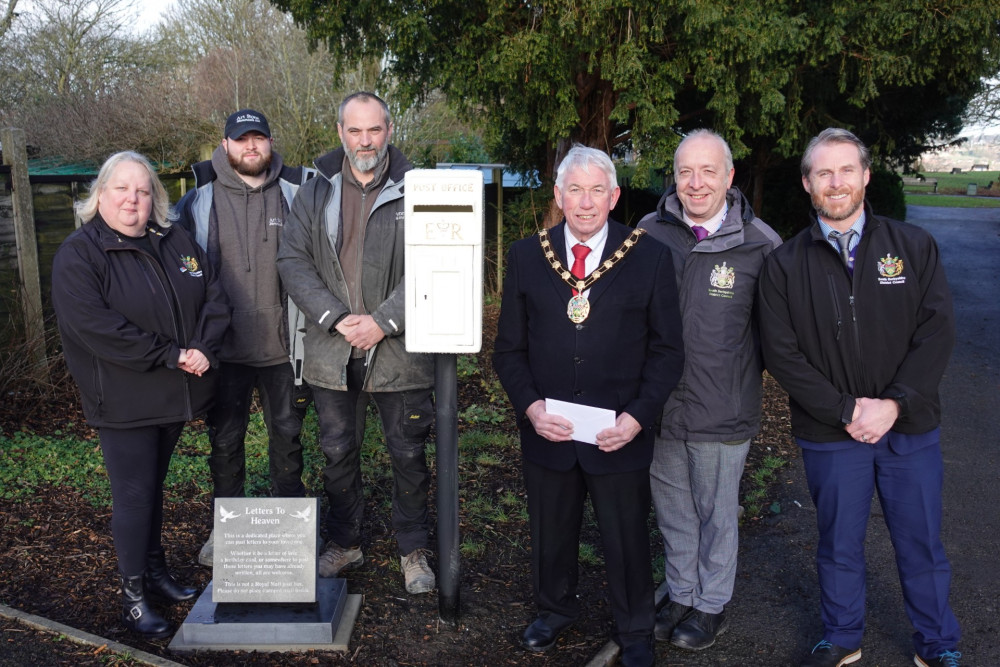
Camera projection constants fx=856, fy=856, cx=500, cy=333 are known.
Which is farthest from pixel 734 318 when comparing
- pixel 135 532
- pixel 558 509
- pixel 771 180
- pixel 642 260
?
pixel 771 180

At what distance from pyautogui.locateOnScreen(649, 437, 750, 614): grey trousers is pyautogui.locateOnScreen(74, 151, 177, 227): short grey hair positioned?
2.41 m

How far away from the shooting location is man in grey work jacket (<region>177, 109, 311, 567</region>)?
412 cm

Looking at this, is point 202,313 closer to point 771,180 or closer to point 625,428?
point 625,428

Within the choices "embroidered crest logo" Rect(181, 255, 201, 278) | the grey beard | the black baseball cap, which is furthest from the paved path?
the black baseball cap

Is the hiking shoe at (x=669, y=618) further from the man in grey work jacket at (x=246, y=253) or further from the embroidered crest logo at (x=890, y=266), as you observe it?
the man in grey work jacket at (x=246, y=253)

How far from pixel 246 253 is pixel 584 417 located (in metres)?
1.90

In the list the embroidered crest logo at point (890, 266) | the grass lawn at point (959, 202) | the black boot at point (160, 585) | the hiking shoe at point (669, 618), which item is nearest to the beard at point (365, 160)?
the black boot at point (160, 585)

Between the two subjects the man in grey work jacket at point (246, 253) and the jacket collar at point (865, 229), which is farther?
the man in grey work jacket at point (246, 253)

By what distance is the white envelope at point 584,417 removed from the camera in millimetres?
3328

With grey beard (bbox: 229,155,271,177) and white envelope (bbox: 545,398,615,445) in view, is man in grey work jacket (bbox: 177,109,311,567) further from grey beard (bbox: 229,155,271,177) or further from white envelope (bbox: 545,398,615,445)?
white envelope (bbox: 545,398,615,445)

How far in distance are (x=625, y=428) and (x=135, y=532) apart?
7.16 feet

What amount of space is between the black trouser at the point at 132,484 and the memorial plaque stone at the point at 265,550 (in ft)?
1.18

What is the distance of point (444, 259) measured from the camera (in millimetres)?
3396

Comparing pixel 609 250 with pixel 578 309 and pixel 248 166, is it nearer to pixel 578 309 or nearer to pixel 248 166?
pixel 578 309
